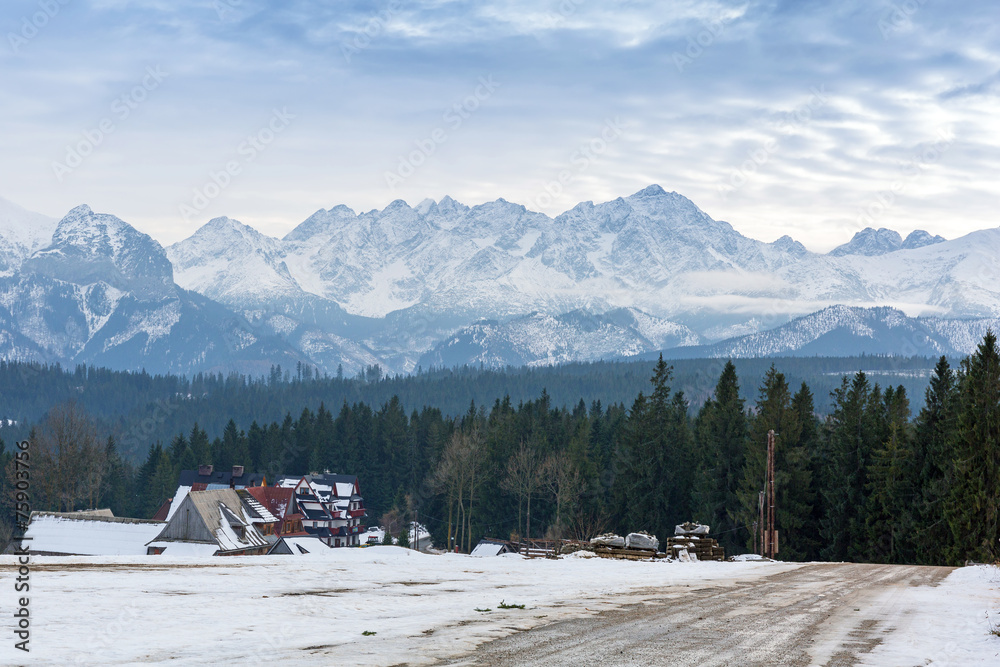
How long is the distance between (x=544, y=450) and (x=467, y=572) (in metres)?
89.4

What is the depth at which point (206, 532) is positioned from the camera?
68250 mm

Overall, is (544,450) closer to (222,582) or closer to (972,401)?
(972,401)

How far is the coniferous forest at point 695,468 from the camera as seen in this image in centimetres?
5944

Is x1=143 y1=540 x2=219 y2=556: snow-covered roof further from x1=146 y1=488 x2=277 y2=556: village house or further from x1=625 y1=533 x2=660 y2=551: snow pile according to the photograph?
x1=625 y1=533 x2=660 y2=551: snow pile

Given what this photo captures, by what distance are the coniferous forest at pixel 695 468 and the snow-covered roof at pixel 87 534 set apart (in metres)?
29.3

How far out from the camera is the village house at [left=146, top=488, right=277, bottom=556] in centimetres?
6675

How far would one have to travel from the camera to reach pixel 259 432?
153375 millimetres

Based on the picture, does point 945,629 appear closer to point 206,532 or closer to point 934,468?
point 934,468

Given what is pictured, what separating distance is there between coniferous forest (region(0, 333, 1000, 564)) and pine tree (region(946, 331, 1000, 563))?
0.09 meters

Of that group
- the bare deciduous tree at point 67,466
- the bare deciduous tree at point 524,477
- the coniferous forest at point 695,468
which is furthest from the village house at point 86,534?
the bare deciduous tree at point 524,477

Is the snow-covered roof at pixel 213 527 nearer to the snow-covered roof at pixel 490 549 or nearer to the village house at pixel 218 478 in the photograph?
the snow-covered roof at pixel 490 549

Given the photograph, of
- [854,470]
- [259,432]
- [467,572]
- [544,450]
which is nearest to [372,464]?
[259,432]

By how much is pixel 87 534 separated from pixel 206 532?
9.71 metres

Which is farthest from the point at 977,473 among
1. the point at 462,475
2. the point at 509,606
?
the point at 462,475
